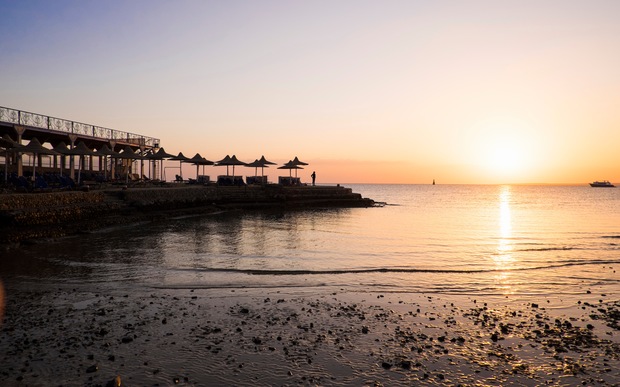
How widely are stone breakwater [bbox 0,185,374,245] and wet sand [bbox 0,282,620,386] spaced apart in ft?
40.5

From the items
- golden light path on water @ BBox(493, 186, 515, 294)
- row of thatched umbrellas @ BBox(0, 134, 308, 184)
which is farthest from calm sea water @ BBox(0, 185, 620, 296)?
row of thatched umbrellas @ BBox(0, 134, 308, 184)

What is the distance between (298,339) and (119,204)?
2707cm

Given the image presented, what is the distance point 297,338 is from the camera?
8.12m

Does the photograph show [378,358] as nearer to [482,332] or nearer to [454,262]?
[482,332]

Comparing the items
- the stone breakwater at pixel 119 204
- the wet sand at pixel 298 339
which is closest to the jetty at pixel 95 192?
the stone breakwater at pixel 119 204

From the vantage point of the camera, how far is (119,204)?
102ft

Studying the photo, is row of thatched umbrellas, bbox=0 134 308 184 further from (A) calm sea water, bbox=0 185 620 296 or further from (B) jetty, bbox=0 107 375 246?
(A) calm sea water, bbox=0 185 620 296

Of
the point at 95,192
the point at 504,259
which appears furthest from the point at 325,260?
the point at 95,192

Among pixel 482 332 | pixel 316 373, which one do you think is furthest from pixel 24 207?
pixel 482 332

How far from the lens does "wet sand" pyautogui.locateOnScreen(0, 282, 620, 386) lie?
6.48 m

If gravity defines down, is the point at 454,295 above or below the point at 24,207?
below

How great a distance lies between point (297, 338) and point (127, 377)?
3.18 metres

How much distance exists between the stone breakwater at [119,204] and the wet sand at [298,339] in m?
12.3

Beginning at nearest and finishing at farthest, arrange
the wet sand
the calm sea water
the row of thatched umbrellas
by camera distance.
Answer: the wet sand, the calm sea water, the row of thatched umbrellas
